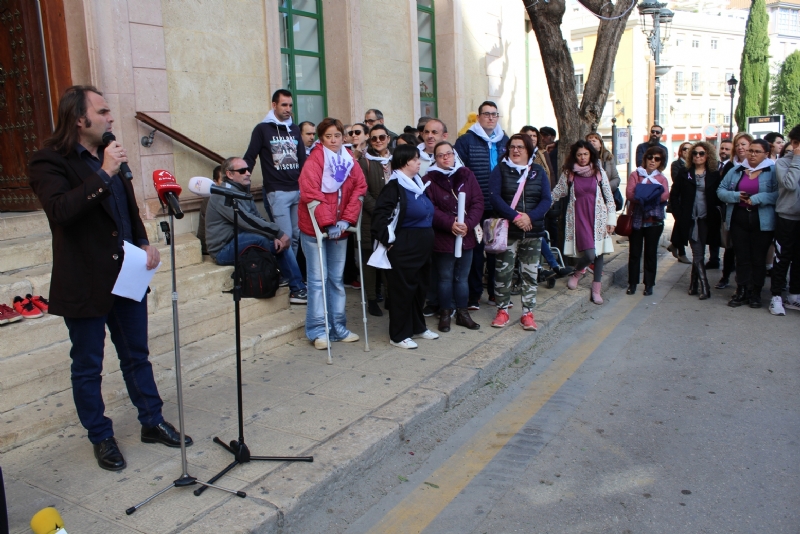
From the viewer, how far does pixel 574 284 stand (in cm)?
853

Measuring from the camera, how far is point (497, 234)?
265 inches

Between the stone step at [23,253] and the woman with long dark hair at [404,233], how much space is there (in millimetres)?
2928

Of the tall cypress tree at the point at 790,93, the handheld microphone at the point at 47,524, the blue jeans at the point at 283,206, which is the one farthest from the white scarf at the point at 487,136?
the tall cypress tree at the point at 790,93

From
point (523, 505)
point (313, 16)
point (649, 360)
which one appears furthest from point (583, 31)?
point (523, 505)

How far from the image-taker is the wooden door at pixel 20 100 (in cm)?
636

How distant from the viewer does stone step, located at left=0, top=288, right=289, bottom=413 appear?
14.0 feet

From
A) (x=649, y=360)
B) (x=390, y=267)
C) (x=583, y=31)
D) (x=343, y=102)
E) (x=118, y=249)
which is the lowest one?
(x=649, y=360)

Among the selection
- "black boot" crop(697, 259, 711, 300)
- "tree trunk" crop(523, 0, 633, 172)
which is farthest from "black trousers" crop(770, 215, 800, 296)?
"tree trunk" crop(523, 0, 633, 172)

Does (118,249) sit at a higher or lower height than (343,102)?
lower

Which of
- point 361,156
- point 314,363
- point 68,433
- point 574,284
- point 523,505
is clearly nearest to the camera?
point 523,505

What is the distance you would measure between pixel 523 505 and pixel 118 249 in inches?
107

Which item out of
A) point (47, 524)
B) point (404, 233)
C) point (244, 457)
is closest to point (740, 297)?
point (404, 233)

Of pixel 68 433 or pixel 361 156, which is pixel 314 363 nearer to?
pixel 68 433

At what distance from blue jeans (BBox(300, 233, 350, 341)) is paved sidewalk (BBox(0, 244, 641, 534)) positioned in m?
0.19
